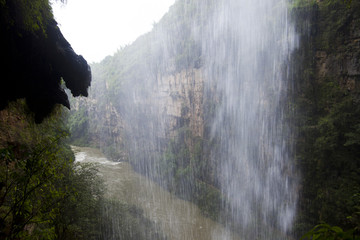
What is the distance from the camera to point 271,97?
15367 millimetres

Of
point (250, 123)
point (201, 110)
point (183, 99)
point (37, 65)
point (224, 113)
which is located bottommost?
point (250, 123)

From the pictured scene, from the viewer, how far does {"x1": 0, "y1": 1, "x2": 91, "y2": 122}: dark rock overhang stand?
Answer: 315cm

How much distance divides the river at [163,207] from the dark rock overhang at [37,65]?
26.0 feet

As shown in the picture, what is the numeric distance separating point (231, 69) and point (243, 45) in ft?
7.72

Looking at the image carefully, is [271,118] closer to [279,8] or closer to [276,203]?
[276,203]

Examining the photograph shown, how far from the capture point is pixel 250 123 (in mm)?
16891

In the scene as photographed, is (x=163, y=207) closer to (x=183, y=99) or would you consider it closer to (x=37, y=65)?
(x=183, y=99)

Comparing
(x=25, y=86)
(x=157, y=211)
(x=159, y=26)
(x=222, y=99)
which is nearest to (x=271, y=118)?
(x=222, y=99)

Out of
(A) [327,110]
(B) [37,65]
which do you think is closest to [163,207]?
(A) [327,110]

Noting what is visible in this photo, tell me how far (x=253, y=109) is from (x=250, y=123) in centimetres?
123

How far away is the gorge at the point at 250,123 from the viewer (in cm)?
1124

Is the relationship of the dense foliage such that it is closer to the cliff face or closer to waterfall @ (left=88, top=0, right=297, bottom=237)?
waterfall @ (left=88, top=0, right=297, bottom=237)

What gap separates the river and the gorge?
157 millimetres

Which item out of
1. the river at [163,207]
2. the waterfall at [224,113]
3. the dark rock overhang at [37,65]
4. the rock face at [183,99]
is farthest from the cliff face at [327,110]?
the dark rock overhang at [37,65]
